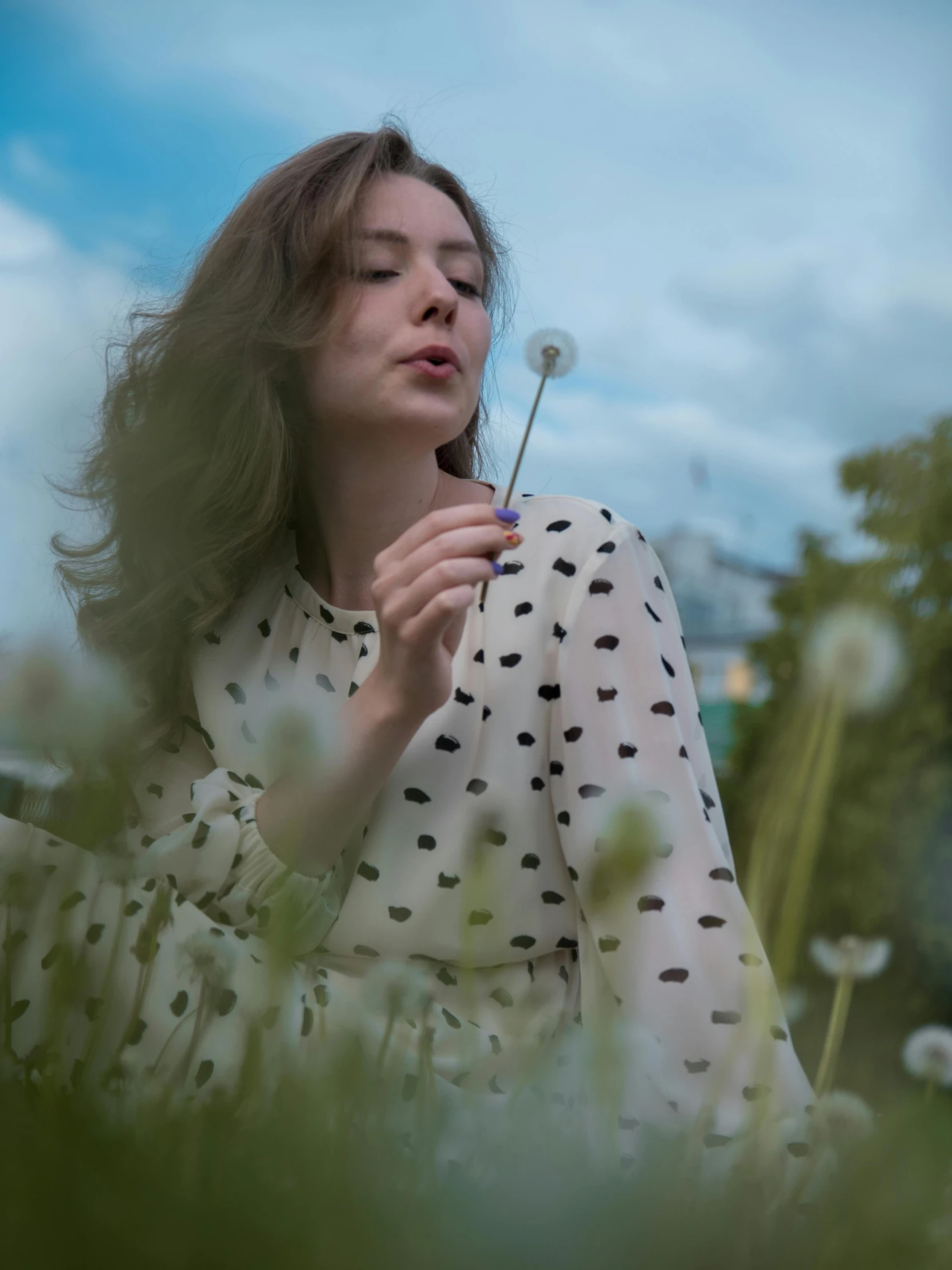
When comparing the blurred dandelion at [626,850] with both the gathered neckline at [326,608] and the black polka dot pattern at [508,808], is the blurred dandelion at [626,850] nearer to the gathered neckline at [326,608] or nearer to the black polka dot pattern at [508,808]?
the black polka dot pattern at [508,808]

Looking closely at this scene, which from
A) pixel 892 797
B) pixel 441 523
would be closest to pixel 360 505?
pixel 441 523

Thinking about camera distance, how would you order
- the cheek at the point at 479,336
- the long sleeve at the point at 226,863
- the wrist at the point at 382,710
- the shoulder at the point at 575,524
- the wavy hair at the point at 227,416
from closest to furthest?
1. the wrist at the point at 382,710
2. the long sleeve at the point at 226,863
3. the cheek at the point at 479,336
4. the shoulder at the point at 575,524
5. the wavy hair at the point at 227,416

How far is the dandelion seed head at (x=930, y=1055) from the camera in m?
0.55

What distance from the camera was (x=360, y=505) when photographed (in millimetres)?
2066

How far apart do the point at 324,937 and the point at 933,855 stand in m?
3.68

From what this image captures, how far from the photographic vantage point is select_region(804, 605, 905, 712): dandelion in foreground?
1.68 feet

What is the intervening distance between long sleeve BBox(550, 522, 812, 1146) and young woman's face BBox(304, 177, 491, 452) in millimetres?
370

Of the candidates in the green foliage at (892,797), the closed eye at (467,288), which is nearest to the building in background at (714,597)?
the green foliage at (892,797)

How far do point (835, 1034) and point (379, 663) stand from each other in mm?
915

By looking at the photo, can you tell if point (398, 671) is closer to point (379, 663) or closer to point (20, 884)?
point (379, 663)

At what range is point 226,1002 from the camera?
0.59 m

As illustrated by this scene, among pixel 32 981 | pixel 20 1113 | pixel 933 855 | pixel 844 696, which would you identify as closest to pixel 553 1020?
pixel 32 981

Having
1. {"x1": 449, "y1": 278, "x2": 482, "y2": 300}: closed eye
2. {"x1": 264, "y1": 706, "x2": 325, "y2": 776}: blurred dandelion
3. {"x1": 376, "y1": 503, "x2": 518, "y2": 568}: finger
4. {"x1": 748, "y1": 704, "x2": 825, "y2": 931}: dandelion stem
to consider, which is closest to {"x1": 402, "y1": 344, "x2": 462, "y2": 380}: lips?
{"x1": 449, "y1": 278, "x2": 482, "y2": 300}: closed eye

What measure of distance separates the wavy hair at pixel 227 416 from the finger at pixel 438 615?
2.54 feet
